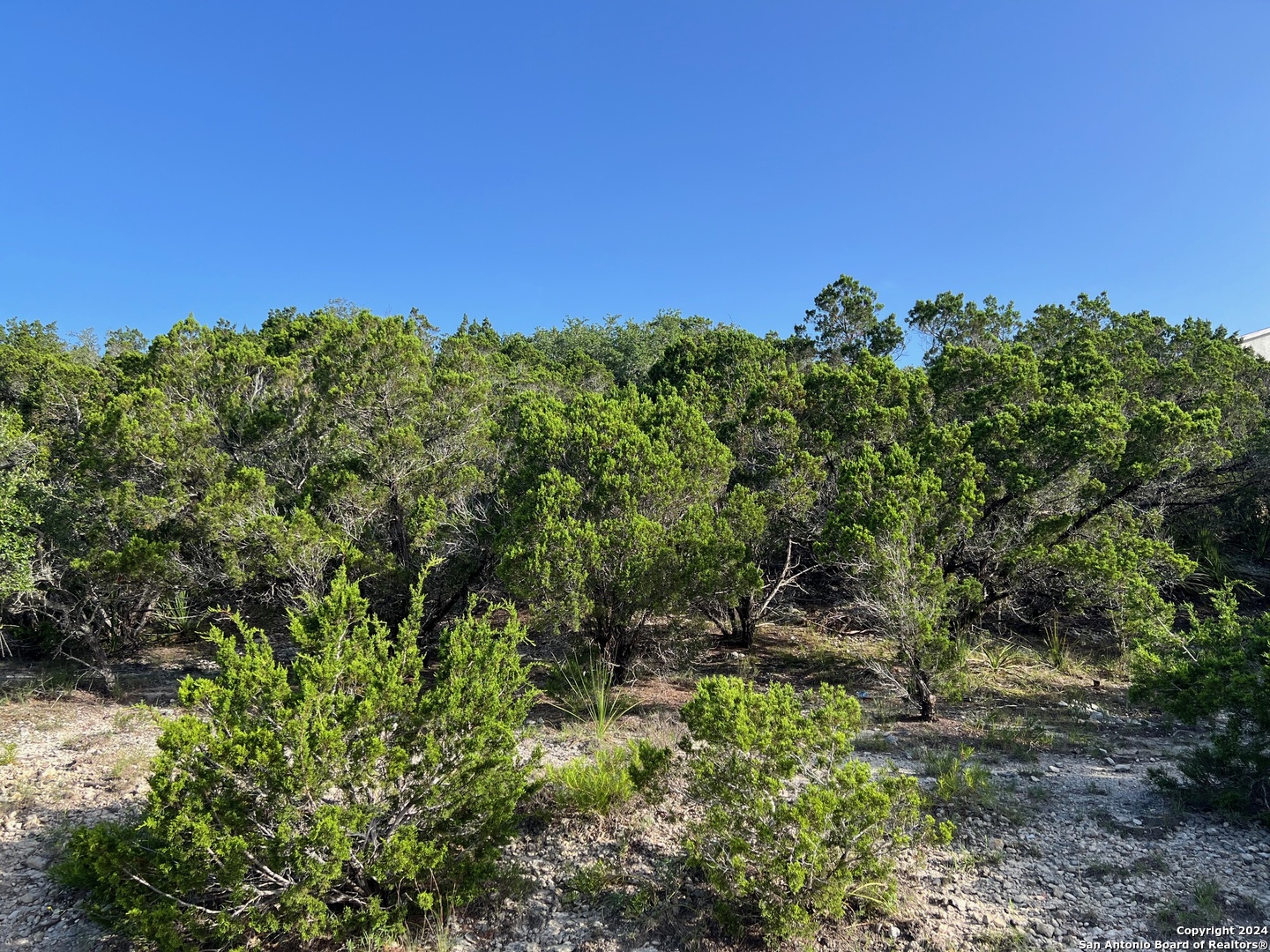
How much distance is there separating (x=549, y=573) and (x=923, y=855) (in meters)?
4.60

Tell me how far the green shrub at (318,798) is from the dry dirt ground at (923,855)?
Result: 51 centimetres

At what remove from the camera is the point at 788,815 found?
370 cm

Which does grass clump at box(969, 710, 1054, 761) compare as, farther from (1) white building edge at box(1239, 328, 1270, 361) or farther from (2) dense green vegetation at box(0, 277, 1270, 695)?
(1) white building edge at box(1239, 328, 1270, 361)

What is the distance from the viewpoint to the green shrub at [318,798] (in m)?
3.19

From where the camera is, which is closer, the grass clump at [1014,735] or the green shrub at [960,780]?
the green shrub at [960,780]

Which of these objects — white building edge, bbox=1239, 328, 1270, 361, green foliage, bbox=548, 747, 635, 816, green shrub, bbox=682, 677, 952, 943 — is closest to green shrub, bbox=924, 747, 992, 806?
green shrub, bbox=682, 677, 952, 943

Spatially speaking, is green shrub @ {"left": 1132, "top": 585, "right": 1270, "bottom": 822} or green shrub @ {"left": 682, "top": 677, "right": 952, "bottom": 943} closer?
green shrub @ {"left": 682, "top": 677, "right": 952, "bottom": 943}

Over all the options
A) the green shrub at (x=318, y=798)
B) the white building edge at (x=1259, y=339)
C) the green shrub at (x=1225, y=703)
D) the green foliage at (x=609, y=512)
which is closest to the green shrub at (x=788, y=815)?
the green shrub at (x=318, y=798)

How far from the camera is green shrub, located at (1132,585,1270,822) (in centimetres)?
482

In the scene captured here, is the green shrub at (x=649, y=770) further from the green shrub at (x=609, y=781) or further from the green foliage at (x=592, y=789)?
the green foliage at (x=592, y=789)

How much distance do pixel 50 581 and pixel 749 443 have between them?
10582mm

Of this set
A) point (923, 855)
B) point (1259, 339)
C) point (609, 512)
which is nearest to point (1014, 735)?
point (923, 855)

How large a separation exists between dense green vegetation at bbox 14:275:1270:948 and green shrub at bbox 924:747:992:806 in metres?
0.09

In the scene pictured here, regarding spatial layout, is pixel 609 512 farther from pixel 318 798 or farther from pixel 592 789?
pixel 318 798
